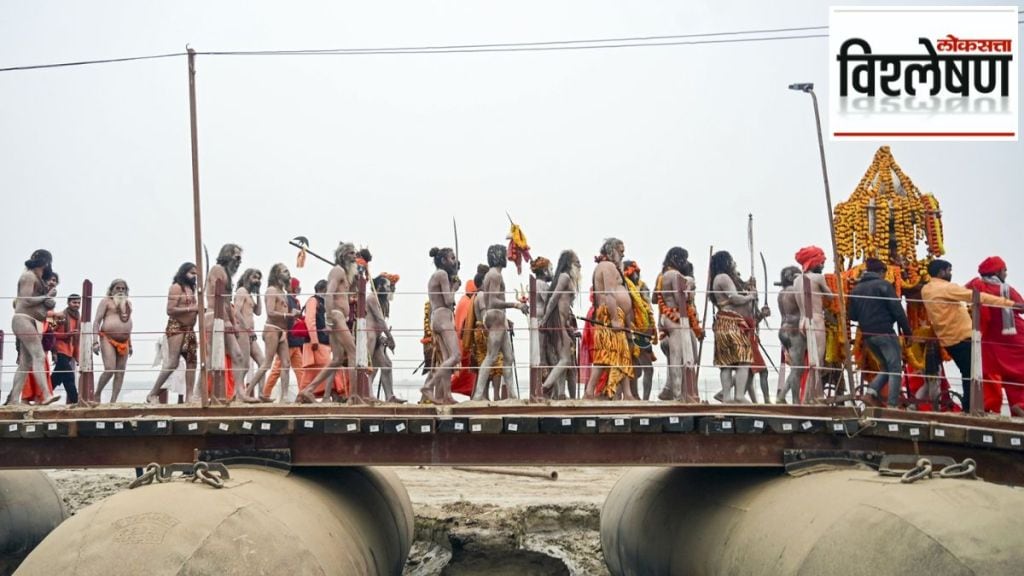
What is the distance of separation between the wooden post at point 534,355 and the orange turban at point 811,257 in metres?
3.24

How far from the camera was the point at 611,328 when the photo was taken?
48.9 ft

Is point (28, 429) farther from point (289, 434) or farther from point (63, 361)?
point (63, 361)

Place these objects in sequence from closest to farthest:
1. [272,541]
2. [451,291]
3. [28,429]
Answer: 1. [272,541]
2. [28,429]
3. [451,291]

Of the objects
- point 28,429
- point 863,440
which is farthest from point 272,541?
point 863,440

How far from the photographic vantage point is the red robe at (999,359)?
14.0m

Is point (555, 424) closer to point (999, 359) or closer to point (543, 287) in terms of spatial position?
point (543, 287)

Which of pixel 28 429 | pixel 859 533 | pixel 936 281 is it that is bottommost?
pixel 859 533

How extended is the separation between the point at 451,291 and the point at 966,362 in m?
5.93

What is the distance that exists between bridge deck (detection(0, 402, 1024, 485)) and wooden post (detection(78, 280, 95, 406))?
0.56m

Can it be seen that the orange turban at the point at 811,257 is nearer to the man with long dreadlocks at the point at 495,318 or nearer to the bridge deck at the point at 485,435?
the bridge deck at the point at 485,435

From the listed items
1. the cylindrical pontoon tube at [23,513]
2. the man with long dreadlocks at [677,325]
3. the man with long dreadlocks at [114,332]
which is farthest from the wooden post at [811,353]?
the cylindrical pontoon tube at [23,513]

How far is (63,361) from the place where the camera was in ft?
55.3

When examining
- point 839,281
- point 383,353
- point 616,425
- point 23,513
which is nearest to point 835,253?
point 839,281

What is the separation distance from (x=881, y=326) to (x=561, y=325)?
370 cm
